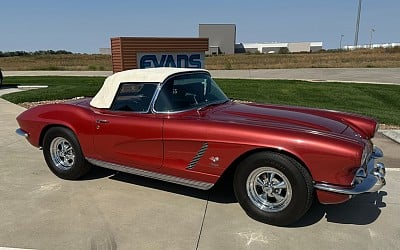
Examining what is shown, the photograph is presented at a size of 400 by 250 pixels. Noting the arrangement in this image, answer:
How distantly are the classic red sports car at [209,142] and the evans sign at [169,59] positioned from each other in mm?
4762

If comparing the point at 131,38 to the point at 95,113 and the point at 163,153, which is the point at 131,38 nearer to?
the point at 95,113

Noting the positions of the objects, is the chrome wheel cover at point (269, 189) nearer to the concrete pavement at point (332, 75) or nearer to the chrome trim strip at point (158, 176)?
the chrome trim strip at point (158, 176)

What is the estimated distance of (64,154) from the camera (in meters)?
4.53

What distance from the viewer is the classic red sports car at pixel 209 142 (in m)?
2.98

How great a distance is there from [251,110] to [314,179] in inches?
46.5

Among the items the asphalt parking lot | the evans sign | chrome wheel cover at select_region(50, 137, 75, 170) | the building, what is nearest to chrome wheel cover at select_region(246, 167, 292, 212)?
the asphalt parking lot

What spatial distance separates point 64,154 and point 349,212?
346 centimetres

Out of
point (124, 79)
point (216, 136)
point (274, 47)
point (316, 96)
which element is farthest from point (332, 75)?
point (274, 47)

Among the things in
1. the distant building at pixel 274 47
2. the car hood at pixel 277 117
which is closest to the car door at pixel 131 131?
the car hood at pixel 277 117

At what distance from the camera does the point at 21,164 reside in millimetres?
5055

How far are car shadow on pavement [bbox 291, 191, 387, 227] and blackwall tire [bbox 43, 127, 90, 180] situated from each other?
2.66 m

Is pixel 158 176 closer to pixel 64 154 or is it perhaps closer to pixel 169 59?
pixel 64 154

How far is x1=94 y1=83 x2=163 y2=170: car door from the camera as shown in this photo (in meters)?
3.67

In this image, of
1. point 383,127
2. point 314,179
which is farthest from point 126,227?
point 383,127
